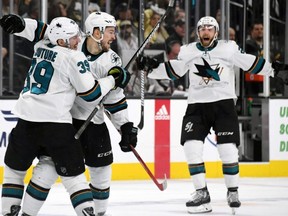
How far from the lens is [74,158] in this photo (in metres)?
5.08

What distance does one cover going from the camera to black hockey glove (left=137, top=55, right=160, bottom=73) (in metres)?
6.71

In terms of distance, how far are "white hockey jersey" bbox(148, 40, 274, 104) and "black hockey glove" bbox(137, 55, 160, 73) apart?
76 mm

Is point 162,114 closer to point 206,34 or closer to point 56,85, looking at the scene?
point 206,34

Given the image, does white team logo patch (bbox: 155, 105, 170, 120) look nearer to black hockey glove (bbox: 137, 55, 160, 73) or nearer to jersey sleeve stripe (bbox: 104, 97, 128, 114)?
black hockey glove (bbox: 137, 55, 160, 73)

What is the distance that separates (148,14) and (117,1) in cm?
39

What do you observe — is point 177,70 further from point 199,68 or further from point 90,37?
point 90,37

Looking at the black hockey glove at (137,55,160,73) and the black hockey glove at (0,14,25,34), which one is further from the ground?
the black hockey glove at (0,14,25,34)

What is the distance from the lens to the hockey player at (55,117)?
5.07m

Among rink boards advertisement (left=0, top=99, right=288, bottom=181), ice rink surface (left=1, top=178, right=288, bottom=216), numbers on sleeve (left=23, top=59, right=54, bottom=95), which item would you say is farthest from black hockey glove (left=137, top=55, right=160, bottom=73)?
rink boards advertisement (left=0, top=99, right=288, bottom=181)

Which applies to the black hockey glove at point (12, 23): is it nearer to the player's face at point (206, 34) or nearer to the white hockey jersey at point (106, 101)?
the white hockey jersey at point (106, 101)

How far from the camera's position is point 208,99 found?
6.83m

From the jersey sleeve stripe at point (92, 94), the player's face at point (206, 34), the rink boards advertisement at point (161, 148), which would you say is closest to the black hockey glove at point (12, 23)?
the jersey sleeve stripe at point (92, 94)

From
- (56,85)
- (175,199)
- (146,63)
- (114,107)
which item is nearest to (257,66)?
(146,63)

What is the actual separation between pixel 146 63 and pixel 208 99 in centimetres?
49
